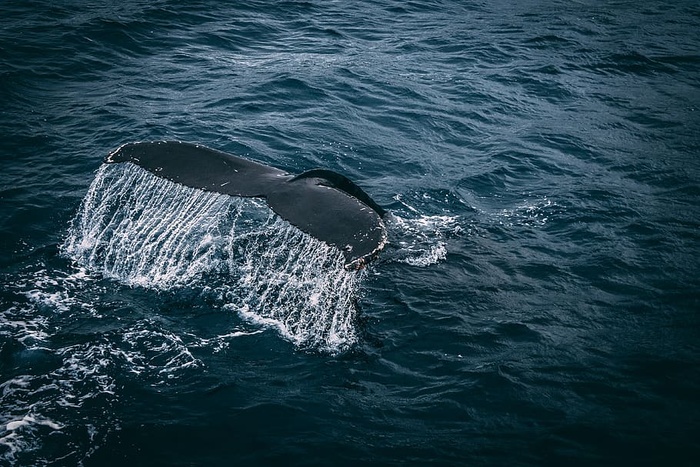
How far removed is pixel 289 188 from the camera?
5.73 metres

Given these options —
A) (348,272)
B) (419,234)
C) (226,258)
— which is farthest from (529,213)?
(348,272)

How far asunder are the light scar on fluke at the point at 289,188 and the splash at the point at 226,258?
330 millimetres

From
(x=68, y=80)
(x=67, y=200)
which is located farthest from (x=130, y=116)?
(x=67, y=200)

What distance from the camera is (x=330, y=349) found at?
5887mm

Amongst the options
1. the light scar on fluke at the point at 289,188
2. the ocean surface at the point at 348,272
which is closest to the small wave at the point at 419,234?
the ocean surface at the point at 348,272

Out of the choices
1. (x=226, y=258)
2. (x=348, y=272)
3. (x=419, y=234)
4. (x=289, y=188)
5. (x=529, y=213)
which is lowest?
(x=226, y=258)

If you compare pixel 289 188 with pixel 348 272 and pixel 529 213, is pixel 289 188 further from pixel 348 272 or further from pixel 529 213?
pixel 529 213

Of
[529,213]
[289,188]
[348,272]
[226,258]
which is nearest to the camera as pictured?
[348,272]

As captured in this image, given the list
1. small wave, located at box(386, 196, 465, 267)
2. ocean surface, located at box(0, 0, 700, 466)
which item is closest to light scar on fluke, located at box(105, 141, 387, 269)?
ocean surface, located at box(0, 0, 700, 466)

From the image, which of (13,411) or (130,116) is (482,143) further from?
(13,411)

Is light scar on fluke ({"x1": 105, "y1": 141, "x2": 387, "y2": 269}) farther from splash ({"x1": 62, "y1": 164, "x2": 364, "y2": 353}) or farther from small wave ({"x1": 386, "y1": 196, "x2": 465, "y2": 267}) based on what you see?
small wave ({"x1": 386, "y1": 196, "x2": 465, "y2": 267})

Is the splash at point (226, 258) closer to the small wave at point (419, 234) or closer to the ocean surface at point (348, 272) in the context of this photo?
the ocean surface at point (348, 272)

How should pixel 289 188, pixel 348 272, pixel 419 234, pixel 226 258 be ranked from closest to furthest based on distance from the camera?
pixel 348 272, pixel 289 188, pixel 226 258, pixel 419 234

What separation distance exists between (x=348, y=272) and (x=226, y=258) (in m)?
2.95
